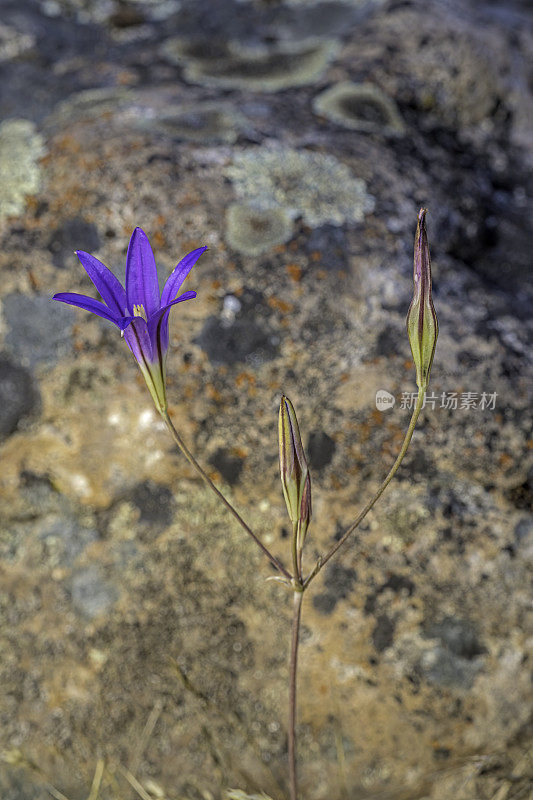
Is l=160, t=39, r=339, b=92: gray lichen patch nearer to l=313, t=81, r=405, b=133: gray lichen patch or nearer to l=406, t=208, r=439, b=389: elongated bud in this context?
l=313, t=81, r=405, b=133: gray lichen patch

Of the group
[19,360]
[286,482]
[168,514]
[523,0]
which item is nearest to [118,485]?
[168,514]

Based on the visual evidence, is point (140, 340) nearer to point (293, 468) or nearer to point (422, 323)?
point (293, 468)

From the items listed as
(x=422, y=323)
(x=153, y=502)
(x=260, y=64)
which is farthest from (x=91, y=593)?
(x=260, y=64)

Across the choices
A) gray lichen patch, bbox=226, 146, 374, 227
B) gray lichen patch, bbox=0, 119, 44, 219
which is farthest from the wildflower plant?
gray lichen patch, bbox=0, 119, 44, 219

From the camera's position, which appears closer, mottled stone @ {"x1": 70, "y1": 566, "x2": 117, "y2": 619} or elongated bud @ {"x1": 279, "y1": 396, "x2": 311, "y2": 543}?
elongated bud @ {"x1": 279, "y1": 396, "x2": 311, "y2": 543}

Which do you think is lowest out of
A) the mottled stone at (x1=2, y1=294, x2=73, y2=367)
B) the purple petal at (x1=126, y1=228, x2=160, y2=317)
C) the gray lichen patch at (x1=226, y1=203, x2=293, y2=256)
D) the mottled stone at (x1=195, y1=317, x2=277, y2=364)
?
the mottled stone at (x1=195, y1=317, x2=277, y2=364)

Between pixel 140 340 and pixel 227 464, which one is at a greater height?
pixel 140 340
